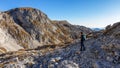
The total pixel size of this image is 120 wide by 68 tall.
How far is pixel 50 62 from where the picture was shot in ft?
113

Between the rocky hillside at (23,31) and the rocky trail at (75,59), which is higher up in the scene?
the rocky hillside at (23,31)

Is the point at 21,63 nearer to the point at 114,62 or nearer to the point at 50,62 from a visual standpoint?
the point at 50,62

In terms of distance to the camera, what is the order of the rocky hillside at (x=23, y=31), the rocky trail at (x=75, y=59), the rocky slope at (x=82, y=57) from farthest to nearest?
the rocky hillside at (x=23, y=31) → the rocky slope at (x=82, y=57) → the rocky trail at (x=75, y=59)

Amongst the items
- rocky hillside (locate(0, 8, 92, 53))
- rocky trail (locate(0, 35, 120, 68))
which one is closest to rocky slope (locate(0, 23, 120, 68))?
rocky trail (locate(0, 35, 120, 68))

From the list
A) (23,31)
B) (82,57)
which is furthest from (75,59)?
(23,31)

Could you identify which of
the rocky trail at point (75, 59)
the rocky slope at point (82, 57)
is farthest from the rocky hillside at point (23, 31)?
the rocky slope at point (82, 57)

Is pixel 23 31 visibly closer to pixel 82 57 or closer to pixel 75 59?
pixel 75 59

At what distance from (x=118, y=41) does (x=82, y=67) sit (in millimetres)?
7254

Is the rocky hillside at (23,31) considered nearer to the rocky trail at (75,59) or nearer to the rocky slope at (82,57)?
the rocky trail at (75,59)

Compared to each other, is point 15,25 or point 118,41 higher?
point 15,25

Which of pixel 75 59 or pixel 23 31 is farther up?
pixel 23 31

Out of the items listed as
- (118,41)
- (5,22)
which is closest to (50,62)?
(118,41)

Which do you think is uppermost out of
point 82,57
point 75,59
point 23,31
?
point 23,31

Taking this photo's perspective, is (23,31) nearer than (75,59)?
No
